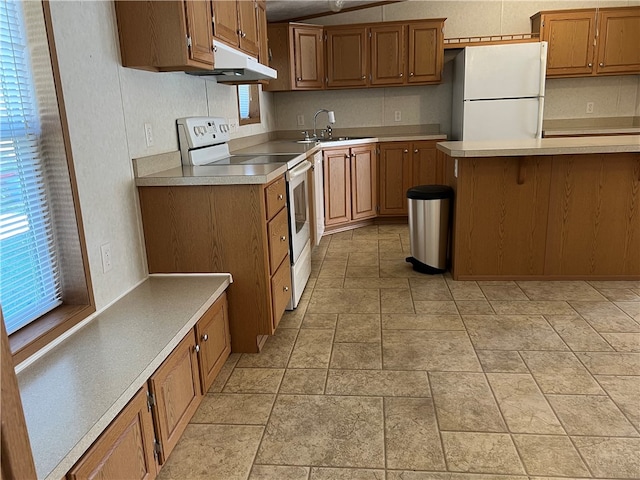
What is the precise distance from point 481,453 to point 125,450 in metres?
1.18

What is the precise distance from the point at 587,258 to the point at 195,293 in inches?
107

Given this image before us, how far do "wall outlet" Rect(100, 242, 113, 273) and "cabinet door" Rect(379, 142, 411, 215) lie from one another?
365 cm

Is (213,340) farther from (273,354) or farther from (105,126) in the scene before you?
(105,126)

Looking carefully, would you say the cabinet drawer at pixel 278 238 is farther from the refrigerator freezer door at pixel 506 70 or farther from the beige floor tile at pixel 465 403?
the refrigerator freezer door at pixel 506 70

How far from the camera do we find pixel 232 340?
8.45 feet

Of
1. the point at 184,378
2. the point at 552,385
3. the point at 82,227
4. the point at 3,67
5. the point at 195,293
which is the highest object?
the point at 3,67

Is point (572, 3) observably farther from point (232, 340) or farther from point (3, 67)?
point (3, 67)

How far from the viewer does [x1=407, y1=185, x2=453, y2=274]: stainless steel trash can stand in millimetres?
3627

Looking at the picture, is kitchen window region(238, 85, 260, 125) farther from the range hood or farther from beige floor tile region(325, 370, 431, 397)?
beige floor tile region(325, 370, 431, 397)

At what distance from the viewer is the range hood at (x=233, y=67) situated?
2665 mm

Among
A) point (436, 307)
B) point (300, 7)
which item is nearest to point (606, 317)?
point (436, 307)

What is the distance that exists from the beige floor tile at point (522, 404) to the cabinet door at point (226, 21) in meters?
2.22

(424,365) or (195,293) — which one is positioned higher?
(195,293)

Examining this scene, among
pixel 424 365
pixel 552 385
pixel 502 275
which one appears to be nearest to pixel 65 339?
pixel 424 365
